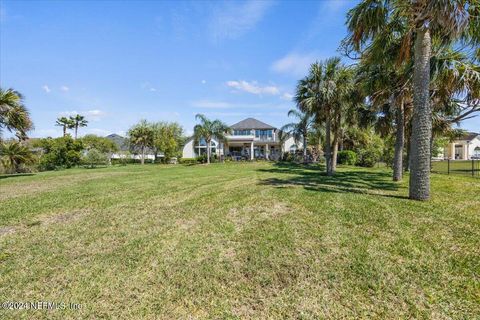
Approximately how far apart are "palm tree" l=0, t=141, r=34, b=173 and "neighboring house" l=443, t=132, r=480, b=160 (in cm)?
7221

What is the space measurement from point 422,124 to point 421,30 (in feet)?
8.94

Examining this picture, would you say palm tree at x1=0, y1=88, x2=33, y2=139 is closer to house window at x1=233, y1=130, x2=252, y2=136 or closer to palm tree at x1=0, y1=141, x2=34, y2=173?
palm tree at x1=0, y1=141, x2=34, y2=173

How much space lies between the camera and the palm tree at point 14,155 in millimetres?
17875

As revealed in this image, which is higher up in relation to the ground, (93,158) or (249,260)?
(93,158)

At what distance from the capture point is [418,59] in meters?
7.27

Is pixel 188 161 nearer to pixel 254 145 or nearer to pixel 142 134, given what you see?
pixel 142 134

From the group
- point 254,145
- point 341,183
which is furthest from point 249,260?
point 254,145

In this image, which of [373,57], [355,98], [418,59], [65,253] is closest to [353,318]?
[65,253]

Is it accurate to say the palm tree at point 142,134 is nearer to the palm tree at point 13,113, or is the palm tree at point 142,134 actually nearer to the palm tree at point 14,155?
the palm tree at point 14,155

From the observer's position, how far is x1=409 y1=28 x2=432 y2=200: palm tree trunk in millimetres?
7098

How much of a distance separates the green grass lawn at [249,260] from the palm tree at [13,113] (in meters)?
13.0

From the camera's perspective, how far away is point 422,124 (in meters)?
7.14

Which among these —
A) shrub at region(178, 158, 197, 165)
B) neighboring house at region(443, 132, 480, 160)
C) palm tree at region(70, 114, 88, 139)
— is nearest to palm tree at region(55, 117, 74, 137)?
palm tree at region(70, 114, 88, 139)

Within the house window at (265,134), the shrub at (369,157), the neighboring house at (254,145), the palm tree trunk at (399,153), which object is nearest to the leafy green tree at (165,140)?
the neighboring house at (254,145)
